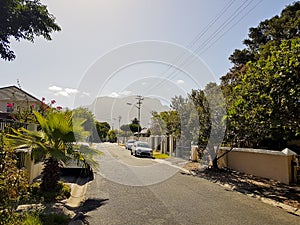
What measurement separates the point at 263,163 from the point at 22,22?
38.3ft

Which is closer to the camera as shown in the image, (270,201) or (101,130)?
(270,201)

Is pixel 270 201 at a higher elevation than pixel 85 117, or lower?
lower

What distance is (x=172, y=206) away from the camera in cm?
626

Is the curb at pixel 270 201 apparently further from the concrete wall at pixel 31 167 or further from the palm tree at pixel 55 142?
the concrete wall at pixel 31 167

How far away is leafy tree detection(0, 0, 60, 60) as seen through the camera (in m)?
8.31

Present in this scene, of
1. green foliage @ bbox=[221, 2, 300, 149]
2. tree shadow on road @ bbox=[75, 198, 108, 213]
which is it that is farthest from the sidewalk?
tree shadow on road @ bbox=[75, 198, 108, 213]

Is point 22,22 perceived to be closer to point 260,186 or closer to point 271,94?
point 271,94

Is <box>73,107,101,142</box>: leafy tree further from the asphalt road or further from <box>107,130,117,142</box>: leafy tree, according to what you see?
<box>107,130,117,142</box>: leafy tree

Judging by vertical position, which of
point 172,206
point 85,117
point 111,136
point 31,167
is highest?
point 85,117

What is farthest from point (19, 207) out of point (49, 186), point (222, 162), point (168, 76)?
point (168, 76)

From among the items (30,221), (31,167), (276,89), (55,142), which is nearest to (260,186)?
(276,89)

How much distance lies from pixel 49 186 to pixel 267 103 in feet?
23.5

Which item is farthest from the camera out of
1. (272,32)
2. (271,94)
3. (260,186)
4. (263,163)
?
(272,32)

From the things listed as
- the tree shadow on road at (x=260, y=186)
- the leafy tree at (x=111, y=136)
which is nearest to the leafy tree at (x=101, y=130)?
the leafy tree at (x=111, y=136)
